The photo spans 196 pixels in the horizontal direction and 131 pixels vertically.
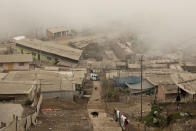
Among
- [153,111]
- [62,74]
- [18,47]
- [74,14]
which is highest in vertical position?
[74,14]

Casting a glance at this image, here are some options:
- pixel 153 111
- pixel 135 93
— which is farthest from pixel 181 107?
pixel 135 93

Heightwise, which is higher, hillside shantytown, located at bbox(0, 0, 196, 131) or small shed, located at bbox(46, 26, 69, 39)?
small shed, located at bbox(46, 26, 69, 39)

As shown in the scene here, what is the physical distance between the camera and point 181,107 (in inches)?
379

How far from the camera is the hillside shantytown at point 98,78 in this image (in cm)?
822

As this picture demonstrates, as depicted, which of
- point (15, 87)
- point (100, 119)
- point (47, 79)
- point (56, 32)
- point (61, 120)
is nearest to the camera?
point (61, 120)

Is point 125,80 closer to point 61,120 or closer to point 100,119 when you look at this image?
point 100,119

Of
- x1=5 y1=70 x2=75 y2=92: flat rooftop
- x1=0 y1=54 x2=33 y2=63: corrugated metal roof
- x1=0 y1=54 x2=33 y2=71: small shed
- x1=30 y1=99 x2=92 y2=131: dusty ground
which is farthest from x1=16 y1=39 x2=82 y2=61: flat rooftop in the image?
x1=30 y1=99 x2=92 y2=131: dusty ground

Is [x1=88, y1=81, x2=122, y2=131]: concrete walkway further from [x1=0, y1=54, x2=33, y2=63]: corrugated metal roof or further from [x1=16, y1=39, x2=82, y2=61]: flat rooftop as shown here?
[x1=16, y1=39, x2=82, y2=61]: flat rooftop

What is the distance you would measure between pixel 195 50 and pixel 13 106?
1589cm

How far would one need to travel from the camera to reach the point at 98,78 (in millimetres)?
16062

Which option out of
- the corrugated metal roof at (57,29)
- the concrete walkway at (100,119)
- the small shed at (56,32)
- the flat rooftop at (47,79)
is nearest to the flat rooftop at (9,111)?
the concrete walkway at (100,119)

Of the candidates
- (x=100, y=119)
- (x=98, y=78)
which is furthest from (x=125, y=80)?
(x=100, y=119)

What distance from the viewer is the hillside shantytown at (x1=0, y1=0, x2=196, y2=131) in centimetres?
822

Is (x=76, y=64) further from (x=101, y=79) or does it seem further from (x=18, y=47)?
(x=18, y=47)
